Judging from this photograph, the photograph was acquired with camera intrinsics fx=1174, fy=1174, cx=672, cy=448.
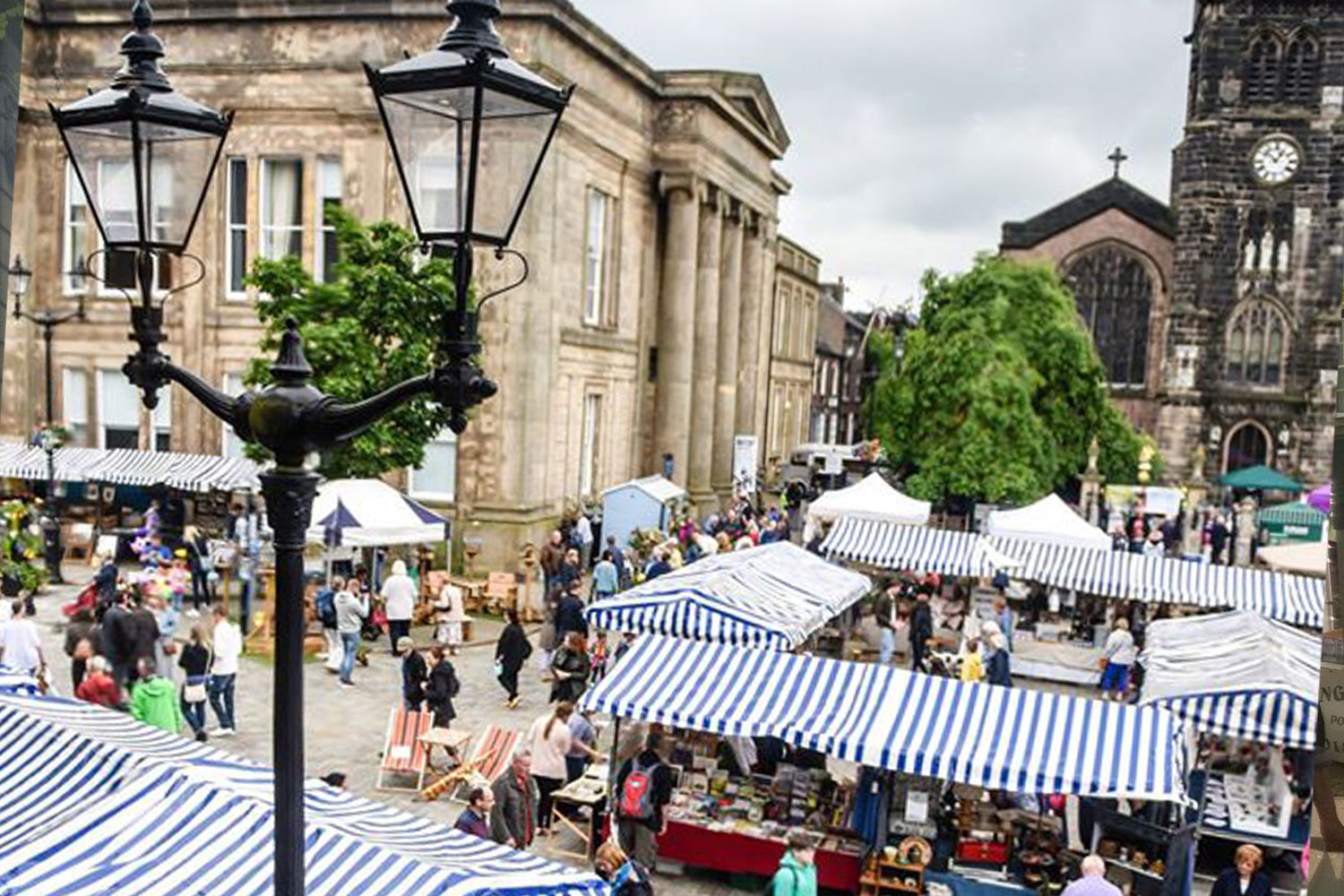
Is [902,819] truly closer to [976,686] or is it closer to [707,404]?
[976,686]

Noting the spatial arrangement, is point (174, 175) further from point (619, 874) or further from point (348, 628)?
point (348, 628)

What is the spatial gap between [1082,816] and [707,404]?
81.2 feet

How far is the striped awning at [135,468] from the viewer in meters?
24.0

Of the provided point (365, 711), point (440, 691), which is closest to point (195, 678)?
point (365, 711)

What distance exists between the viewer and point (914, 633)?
1828 cm

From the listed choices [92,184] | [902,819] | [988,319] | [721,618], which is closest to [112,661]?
[721,618]

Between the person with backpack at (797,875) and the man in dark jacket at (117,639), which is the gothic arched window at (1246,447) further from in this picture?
the man in dark jacket at (117,639)

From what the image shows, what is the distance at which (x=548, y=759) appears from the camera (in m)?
11.8

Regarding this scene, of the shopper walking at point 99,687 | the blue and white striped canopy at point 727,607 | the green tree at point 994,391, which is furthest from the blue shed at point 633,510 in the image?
the shopper walking at point 99,687

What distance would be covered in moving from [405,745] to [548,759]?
6.06 feet

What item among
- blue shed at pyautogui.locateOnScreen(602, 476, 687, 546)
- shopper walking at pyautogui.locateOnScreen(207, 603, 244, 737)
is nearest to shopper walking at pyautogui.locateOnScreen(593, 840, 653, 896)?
shopper walking at pyautogui.locateOnScreen(207, 603, 244, 737)

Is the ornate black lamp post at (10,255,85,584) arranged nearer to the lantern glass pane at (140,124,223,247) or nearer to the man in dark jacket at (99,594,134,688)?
the man in dark jacket at (99,594,134,688)

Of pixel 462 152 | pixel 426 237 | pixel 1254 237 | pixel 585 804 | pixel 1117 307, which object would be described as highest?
pixel 1254 237

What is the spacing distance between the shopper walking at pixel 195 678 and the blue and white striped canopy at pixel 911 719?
504cm
